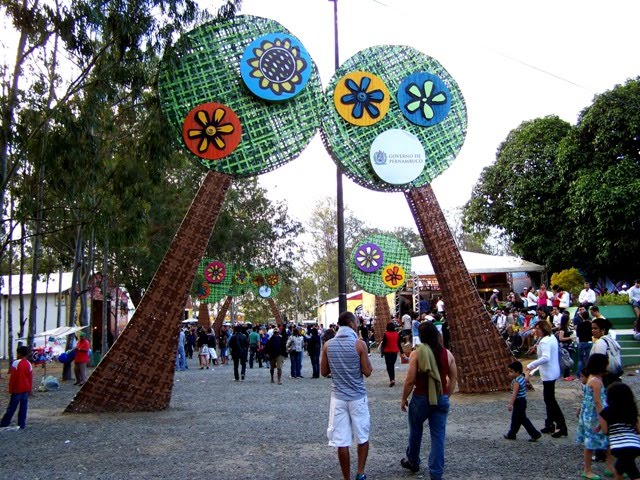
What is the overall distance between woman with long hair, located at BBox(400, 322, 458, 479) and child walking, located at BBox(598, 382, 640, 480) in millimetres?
1561

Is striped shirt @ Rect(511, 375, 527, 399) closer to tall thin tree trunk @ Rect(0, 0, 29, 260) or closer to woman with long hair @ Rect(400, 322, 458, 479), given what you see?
woman with long hair @ Rect(400, 322, 458, 479)

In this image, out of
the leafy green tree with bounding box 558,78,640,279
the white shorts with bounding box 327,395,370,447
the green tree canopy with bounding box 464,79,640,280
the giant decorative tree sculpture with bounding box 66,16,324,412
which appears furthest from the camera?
the green tree canopy with bounding box 464,79,640,280

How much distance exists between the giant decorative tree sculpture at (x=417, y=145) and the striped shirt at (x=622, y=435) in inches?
306

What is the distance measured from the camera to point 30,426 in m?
11.2

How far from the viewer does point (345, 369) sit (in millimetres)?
6562

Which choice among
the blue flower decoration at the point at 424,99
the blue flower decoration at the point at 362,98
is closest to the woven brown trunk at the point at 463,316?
the blue flower decoration at the point at 424,99

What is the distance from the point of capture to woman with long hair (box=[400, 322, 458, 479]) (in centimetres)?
660

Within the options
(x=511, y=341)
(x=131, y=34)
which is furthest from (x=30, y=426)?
(x=511, y=341)

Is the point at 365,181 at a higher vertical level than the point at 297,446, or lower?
higher

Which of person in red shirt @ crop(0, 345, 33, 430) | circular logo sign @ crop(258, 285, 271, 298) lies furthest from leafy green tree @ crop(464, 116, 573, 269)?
person in red shirt @ crop(0, 345, 33, 430)

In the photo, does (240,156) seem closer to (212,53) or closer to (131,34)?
(212,53)

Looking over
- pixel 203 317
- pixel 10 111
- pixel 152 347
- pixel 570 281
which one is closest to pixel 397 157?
pixel 152 347

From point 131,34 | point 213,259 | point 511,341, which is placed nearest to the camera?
point 131,34

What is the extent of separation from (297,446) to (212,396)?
659cm
